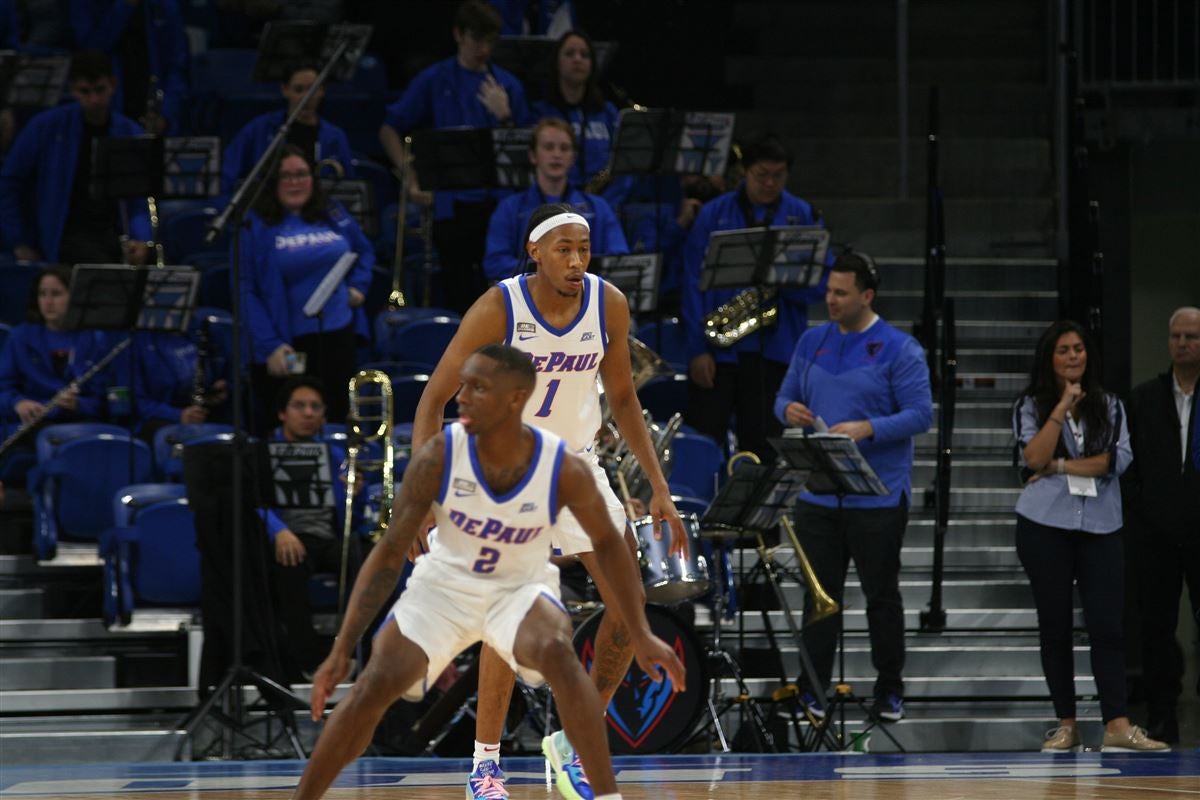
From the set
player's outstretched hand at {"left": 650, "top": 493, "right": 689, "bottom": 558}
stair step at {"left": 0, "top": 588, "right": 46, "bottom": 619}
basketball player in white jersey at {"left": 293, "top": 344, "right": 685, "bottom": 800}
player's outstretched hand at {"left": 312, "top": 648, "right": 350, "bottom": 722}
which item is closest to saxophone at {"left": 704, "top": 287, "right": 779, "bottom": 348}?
stair step at {"left": 0, "top": 588, "right": 46, "bottom": 619}

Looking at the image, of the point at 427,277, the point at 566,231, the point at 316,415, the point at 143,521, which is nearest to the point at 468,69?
the point at 427,277

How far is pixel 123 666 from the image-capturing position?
29.8 feet

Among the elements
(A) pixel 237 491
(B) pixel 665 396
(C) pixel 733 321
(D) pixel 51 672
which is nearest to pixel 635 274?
(C) pixel 733 321

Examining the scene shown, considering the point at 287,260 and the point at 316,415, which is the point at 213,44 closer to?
the point at 287,260

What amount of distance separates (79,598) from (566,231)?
460 centimetres

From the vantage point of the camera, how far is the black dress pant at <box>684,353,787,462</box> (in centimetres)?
1023

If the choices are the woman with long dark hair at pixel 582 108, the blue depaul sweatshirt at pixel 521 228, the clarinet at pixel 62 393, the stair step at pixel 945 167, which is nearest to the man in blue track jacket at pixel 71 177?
the clarinet at pixel 62 393

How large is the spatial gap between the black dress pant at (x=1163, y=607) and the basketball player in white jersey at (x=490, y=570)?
449 centimetres

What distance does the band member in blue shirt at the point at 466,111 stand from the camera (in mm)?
11234

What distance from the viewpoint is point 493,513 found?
5125 millimetres

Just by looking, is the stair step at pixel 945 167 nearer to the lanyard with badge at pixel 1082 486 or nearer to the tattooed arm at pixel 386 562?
the lanyard with badge at pixel 1082 486

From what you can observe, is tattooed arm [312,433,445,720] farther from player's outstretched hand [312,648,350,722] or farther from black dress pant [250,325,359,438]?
black dress pant [250,325,359,438]

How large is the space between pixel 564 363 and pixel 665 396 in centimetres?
461

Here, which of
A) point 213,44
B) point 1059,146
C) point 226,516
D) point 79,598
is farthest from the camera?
point 213,44
